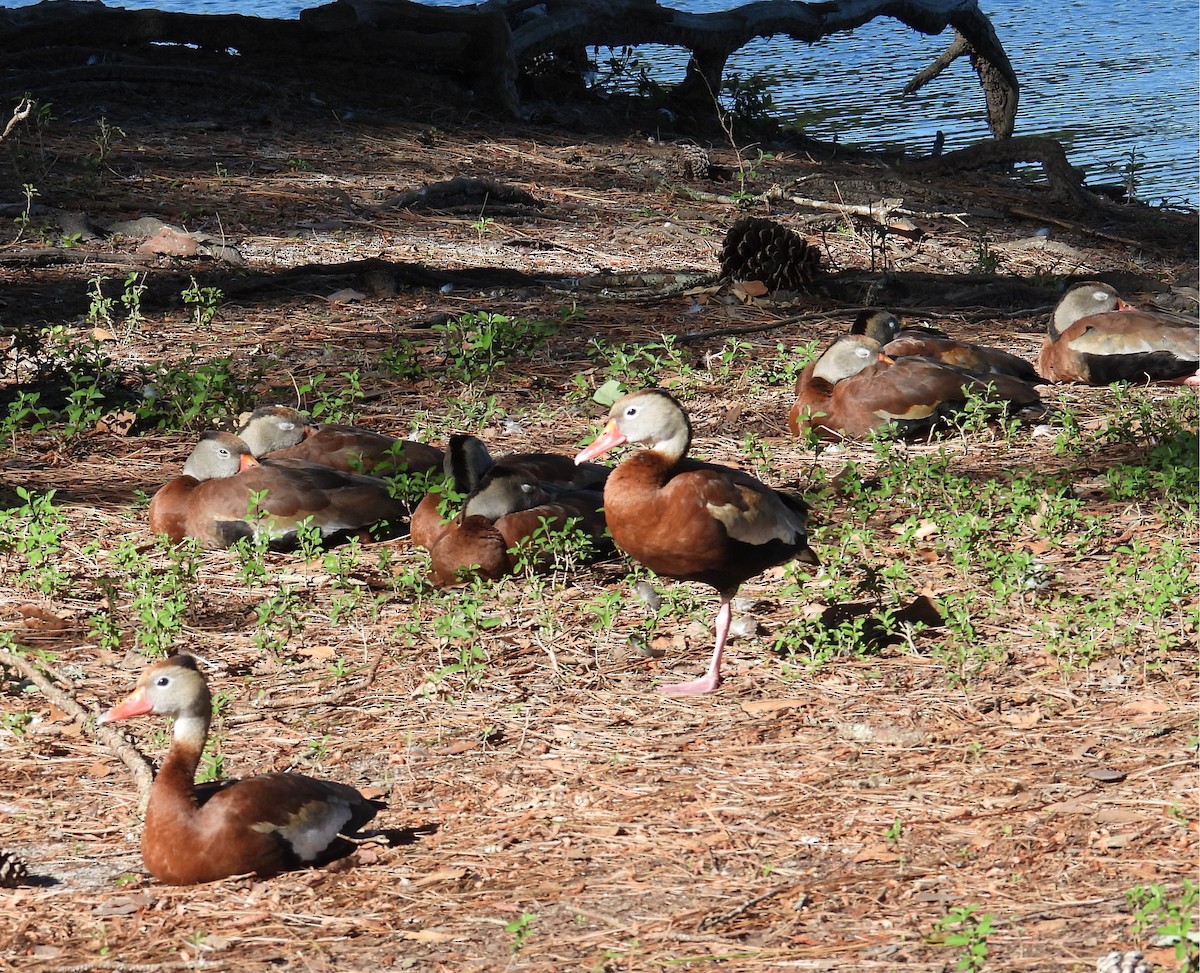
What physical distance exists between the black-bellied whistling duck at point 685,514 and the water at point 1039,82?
1045cm

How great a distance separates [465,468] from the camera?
6215 millimetres

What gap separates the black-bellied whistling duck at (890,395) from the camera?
7.19m

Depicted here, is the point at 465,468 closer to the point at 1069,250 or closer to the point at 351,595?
the point at 351,595

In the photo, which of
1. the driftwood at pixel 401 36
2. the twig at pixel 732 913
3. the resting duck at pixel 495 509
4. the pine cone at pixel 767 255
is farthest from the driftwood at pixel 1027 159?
the twig at pixel 732 913

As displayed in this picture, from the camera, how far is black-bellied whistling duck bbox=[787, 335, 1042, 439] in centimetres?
719

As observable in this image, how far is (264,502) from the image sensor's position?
613 centimetres

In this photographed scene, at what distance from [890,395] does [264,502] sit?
3.05 m

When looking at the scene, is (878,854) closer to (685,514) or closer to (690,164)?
(685,514)

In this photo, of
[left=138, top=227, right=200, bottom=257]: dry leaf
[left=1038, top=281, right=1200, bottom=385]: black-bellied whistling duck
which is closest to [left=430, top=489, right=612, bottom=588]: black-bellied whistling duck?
[left=1038, top=281, right=1200, bottom=385]: black-bellied whistling duck

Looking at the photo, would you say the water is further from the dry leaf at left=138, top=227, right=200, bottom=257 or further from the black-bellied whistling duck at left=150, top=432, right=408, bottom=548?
the black-bellied whistling duck at left=150, top=432, right=408, bottom=548

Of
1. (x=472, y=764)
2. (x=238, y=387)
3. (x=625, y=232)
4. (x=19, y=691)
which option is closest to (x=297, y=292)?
(x=238, y=387)

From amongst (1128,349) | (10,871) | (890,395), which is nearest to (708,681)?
(10,871)

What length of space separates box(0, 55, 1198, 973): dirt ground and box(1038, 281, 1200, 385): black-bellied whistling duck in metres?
0.16

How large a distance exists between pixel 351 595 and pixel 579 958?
2.61 metres
